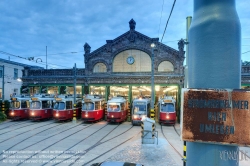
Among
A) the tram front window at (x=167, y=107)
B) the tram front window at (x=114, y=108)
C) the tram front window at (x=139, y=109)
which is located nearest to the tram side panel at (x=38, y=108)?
the tram front window at (x=114, y=108)

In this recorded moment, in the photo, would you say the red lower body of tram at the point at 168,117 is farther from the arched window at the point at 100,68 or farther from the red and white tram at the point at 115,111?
the arched window at the point at 100,68

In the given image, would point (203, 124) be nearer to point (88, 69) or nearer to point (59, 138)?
point (59, 138)

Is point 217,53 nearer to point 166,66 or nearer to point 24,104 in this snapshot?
point 166,66

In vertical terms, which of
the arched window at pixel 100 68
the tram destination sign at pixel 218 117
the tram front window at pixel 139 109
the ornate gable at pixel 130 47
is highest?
the ornate gable at pixel 130 47

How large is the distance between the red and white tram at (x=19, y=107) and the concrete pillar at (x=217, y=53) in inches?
1041

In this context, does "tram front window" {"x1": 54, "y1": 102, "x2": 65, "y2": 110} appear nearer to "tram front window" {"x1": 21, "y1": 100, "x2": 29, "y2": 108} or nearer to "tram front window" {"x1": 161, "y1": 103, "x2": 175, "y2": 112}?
"tram front window" {"x1": 21, "y1": 100, "x2": 29, "y2": 108}

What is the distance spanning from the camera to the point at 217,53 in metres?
2.40

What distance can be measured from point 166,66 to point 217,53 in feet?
84.3

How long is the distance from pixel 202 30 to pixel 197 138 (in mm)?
1475

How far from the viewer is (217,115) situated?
7.72 ft

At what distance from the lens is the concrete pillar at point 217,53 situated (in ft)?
7.78

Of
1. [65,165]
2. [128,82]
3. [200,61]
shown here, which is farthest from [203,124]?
[128,82]

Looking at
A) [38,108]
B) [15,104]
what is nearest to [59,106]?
[38,108]

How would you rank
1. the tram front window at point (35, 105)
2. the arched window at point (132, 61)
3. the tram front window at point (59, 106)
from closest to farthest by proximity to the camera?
1. the tram front window at point (59, 106)
2. the tram front window at point (35, 105)
3. the arched window at point (132, 61)
